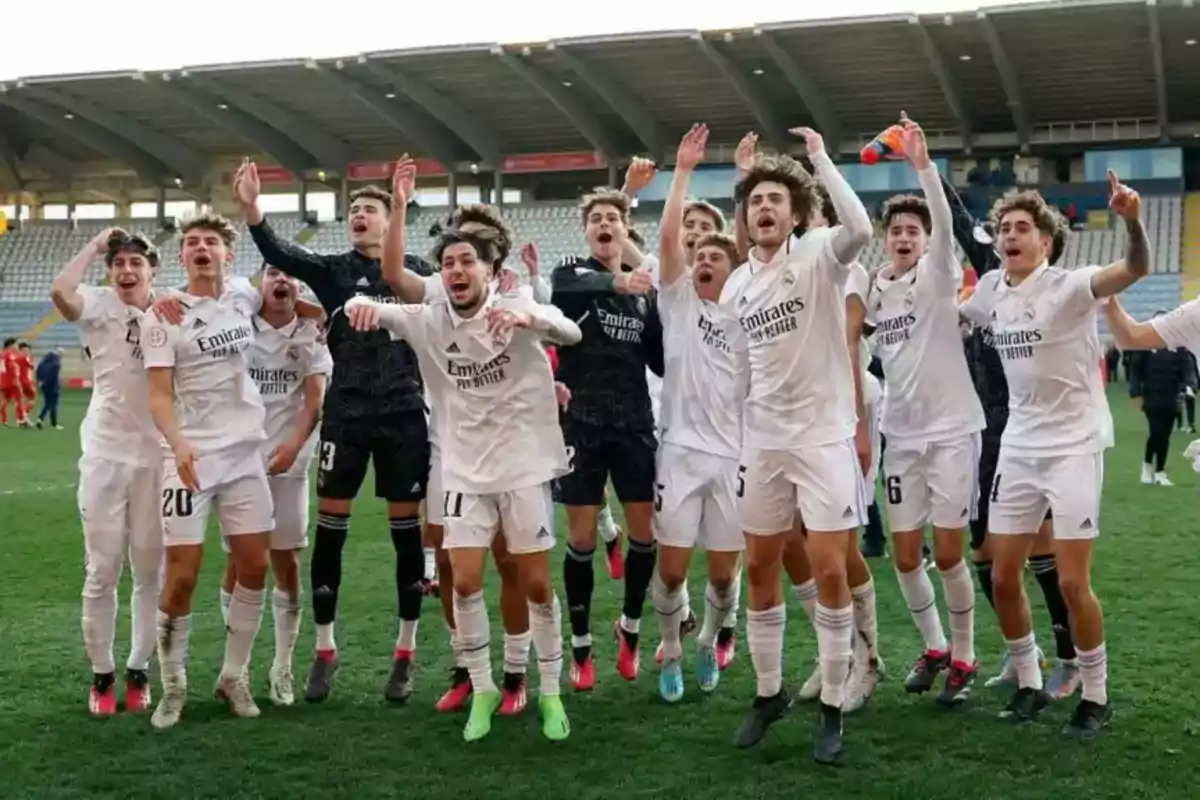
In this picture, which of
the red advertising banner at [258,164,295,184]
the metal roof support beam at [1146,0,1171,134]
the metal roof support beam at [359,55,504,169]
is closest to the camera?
the metal roof support beam at [1146,0,1171,134]

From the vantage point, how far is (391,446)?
5.26 metres

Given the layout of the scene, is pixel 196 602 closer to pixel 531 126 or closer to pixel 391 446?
pixel 391 446

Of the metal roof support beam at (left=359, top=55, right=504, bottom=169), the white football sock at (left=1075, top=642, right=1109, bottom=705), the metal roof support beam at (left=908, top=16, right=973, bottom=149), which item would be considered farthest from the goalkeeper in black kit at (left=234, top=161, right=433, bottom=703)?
the metal roof support beam at (left=359, top=55, right=504, bottom=169)

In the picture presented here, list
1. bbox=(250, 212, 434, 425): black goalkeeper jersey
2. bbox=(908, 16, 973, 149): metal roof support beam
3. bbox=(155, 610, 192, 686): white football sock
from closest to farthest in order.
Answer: bbox=(155, 610, 192, 686): white football sock, bbox=(250, 212, 434, 425): black goalkeeper jersey, bbox=(908, 16, 973, 149): metal roof support beam

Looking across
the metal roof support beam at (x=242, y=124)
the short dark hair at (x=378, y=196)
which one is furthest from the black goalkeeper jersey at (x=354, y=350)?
the metal roof support beam at (x=242, y=124)

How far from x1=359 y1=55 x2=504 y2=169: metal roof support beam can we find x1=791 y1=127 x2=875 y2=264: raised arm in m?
28.9

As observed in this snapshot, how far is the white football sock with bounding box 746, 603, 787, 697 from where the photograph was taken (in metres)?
4.46

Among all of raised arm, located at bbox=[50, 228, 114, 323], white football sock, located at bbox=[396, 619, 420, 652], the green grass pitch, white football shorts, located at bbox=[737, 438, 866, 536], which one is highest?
raised arm, located at bbox=[50, 228, 114, 323]

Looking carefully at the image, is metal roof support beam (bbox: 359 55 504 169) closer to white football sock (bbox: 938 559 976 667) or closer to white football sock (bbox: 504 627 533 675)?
white football sock (bbox: 504 627 533 675)

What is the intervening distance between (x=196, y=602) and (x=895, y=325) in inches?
176

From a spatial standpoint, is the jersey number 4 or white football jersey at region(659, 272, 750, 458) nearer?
the jersey number 4

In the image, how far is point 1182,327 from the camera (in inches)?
170

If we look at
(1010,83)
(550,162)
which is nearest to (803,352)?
(1010,83)

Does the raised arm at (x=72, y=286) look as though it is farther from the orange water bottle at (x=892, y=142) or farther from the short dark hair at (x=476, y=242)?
the orange water bottle at (x=892, y=142)
